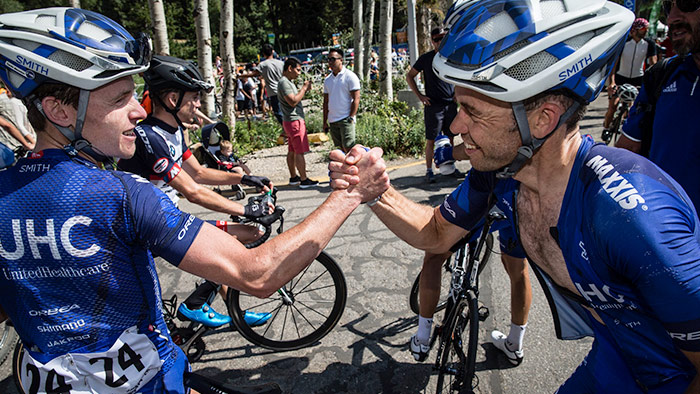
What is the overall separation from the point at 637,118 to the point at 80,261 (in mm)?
3288

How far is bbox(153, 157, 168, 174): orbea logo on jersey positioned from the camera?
310 centimetres

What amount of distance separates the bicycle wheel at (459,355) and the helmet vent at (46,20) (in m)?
2.58

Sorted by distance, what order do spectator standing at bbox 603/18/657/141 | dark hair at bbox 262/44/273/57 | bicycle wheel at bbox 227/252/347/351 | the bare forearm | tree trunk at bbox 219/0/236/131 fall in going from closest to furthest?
bicycle wheel at bbox 227/252/347/351 < the bare forearm < spectator standing at bbox 603/18/657/141 < tree trunk at bbox 219/0/236/131 < dark hair at bbox 262/44/273/57

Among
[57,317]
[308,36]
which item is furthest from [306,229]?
[308,36]

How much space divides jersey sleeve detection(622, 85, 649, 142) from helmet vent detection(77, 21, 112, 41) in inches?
123

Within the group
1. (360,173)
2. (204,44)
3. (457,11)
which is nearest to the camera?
(457,11)

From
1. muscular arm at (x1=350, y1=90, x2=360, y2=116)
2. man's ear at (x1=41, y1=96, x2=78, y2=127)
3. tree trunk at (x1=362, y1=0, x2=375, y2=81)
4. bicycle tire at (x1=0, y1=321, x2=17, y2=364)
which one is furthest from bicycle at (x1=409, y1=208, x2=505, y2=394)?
tree trunk at (x1=362, y1=0, x2=375, y2=81)

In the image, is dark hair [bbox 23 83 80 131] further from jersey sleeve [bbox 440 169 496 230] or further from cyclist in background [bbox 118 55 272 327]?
jersey sleeve [bbox 440 169 496 230]

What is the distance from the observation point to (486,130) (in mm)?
1671

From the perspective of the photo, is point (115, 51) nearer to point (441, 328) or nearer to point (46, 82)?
point (46, 82)

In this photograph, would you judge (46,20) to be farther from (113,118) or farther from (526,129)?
(526,129)

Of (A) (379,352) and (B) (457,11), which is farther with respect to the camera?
(A) (379,352)

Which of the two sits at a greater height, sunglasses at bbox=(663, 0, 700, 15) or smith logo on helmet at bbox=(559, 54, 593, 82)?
sunglasses at bbox=(663, 0, 700, 15)

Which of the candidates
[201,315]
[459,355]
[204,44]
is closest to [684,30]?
[459,355]
